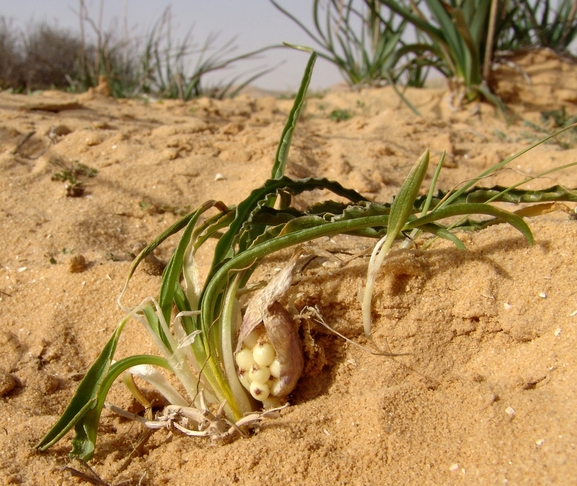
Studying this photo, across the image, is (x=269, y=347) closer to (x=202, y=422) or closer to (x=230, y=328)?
(x=230, y=328)

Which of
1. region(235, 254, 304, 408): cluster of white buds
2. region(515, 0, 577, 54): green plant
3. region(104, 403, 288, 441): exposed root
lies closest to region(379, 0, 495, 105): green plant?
region(515, 0, 577, 54): green plant

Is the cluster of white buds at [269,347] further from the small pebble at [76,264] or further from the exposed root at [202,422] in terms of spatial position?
the small pebble at [76,264]

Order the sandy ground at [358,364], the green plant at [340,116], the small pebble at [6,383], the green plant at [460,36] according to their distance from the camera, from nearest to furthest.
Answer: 1. the sandy ground at [358,364]
2. the small pebble at [6,383]
3. the green plant at [460,36]
4. the green plant at [340,116]

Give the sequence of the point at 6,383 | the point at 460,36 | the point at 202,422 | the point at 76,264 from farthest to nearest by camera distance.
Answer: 1. the point at 460,36
2. the point at 76,264
3. the point at 6,383
4. the point at 202,422

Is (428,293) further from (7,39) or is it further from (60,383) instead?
(7,39)

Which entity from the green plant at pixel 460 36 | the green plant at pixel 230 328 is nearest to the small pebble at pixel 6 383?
the green plant at pixel 230 328

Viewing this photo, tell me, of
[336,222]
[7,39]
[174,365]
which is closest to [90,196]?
[174,365]

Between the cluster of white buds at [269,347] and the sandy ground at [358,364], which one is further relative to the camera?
the cluster of white buds at [269,347]

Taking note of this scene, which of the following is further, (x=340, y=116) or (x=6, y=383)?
(x=340, y=116)

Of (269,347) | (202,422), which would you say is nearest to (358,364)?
(269,347)

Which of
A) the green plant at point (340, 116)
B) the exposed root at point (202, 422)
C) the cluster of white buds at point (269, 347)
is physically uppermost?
the green plant at point (340, 116)
